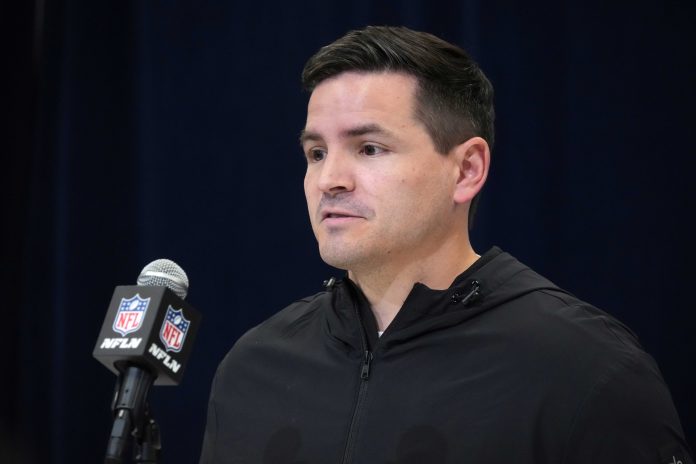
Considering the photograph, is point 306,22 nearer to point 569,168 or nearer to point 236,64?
point 236,64

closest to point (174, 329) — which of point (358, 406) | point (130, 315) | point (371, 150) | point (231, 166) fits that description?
point (130, 315)

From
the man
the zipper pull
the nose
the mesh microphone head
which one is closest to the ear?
the man

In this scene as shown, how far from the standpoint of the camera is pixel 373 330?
5.62 ft

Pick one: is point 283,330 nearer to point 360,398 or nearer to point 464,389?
point 360,398

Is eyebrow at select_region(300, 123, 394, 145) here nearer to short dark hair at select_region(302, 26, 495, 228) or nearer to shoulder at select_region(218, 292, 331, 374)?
short dark hair at select_region(302, 26, 495, 228)

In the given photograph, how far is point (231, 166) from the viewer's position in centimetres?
288

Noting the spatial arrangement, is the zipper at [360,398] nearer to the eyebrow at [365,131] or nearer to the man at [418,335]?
the man at [418,335]

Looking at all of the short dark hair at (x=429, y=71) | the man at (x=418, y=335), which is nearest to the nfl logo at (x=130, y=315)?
the man at (x=418, y=335)

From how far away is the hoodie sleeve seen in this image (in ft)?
4.76

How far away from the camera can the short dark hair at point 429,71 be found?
1747mm

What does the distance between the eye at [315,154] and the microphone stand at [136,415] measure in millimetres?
671

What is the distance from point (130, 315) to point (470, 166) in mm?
790

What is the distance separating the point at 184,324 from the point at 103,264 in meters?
1.73

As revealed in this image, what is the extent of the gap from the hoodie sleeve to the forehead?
0.59m
